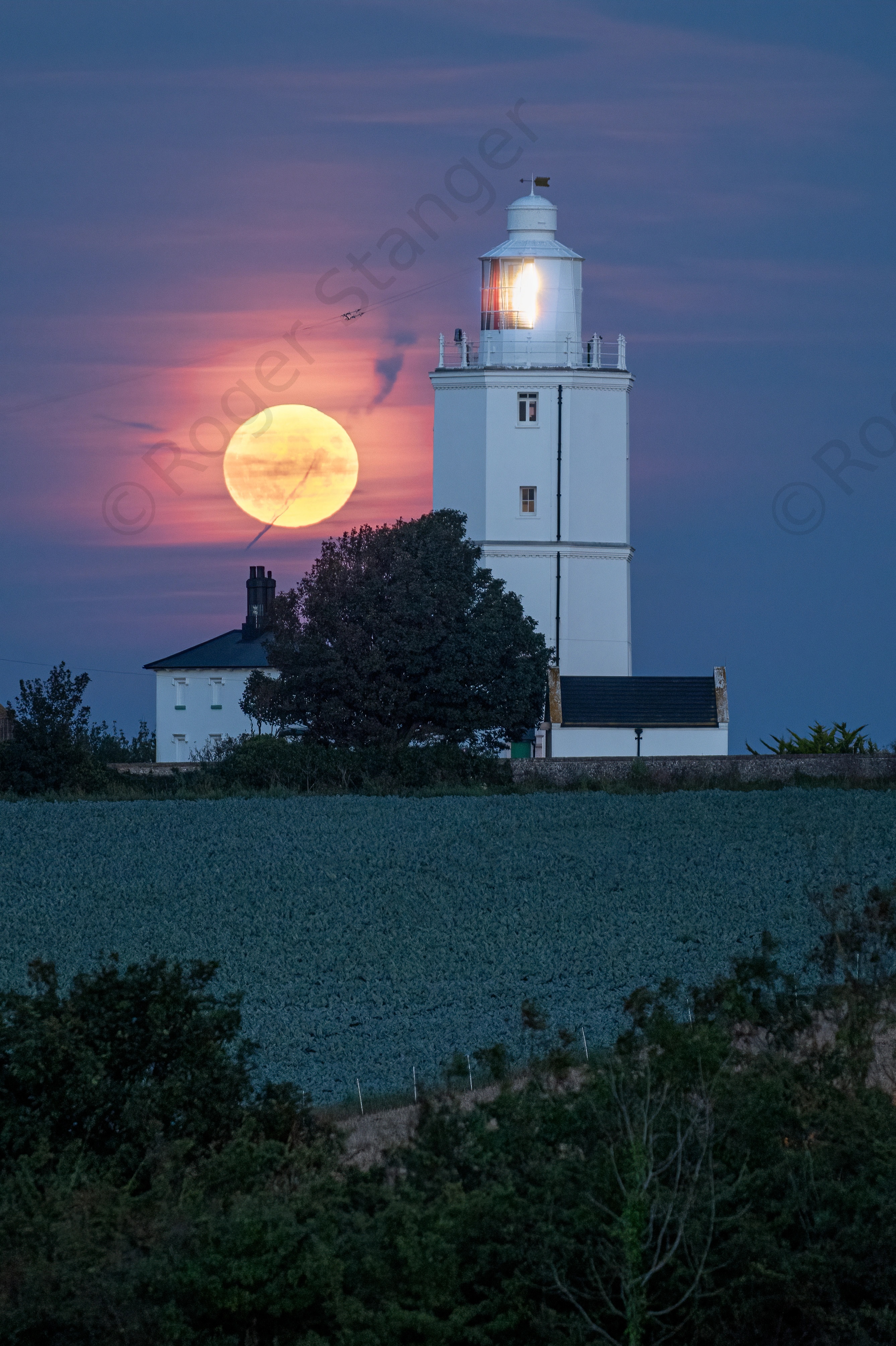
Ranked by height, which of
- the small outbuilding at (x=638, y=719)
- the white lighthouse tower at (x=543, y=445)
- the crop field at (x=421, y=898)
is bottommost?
the crop field at (x=421, y=898)

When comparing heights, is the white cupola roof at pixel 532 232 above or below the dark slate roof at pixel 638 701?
above

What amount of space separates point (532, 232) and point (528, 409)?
20.6 ft

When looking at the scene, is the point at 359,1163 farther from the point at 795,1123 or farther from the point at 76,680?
the point at 76,680

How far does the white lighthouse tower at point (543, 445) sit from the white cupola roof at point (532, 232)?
0.16 ft

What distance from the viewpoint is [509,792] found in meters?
39.6

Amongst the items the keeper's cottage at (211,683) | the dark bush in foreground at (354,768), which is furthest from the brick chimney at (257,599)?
the dark bush in foreground at (354,768)

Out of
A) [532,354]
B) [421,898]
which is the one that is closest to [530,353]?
[532,354]

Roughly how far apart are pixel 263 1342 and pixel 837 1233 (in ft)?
10.7

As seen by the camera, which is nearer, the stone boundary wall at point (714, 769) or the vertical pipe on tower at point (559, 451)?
the stone boundary wall at point (714, 769)

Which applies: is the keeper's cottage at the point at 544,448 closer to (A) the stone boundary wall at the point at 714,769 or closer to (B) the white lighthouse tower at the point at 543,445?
(B) the white lighthouse tower at the point at 543,445

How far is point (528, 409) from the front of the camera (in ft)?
201

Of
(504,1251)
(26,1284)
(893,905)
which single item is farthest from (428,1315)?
(893,905)

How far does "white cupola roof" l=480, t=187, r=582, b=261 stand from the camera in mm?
61156

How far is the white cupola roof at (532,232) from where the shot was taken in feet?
201
